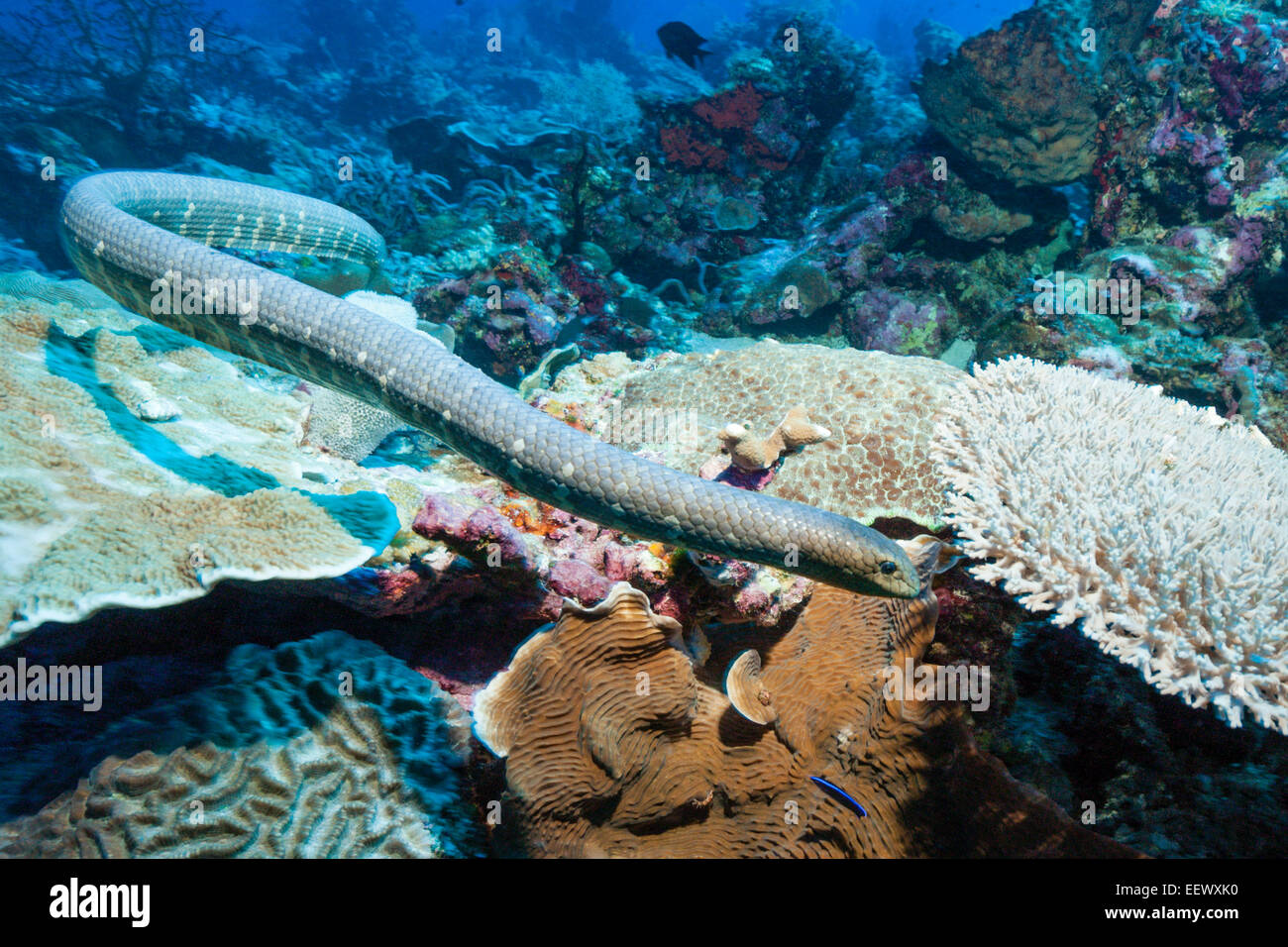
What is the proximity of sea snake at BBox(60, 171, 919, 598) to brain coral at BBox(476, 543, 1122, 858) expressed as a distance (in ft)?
1.28

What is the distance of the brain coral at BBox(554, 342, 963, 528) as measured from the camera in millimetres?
3326

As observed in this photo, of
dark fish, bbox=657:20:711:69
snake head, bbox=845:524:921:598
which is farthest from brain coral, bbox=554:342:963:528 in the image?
dark fish, bbox=657:20:711:69

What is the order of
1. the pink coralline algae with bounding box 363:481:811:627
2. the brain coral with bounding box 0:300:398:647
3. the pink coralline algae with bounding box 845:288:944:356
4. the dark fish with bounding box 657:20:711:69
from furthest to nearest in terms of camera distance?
the dark fish with bounding box 657:20:711:69
the pink coralline algae with bounding box 845:288:944:356
the pink coralline algae with bounding box 363:481:811:627
the brain coral with bounding box 0:300:398:647

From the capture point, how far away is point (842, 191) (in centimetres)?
1062

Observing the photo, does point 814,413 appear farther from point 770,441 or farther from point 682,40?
point 682,40

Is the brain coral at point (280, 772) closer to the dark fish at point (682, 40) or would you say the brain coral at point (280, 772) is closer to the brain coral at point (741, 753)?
the brain coral at point (741, 753)

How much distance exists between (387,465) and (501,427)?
224 cm

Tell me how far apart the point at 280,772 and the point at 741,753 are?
1993mm

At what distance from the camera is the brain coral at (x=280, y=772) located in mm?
1998

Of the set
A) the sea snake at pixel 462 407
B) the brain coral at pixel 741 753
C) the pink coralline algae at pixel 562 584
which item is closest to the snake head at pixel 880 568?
the sea snake at pixel 462 407

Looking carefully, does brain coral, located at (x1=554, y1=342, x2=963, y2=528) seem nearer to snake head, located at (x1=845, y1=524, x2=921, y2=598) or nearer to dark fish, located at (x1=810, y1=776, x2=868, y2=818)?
snake head, located at (x1=845, y1=524, x2=921, y2=598)

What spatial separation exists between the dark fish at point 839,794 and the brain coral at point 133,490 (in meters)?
2.21
